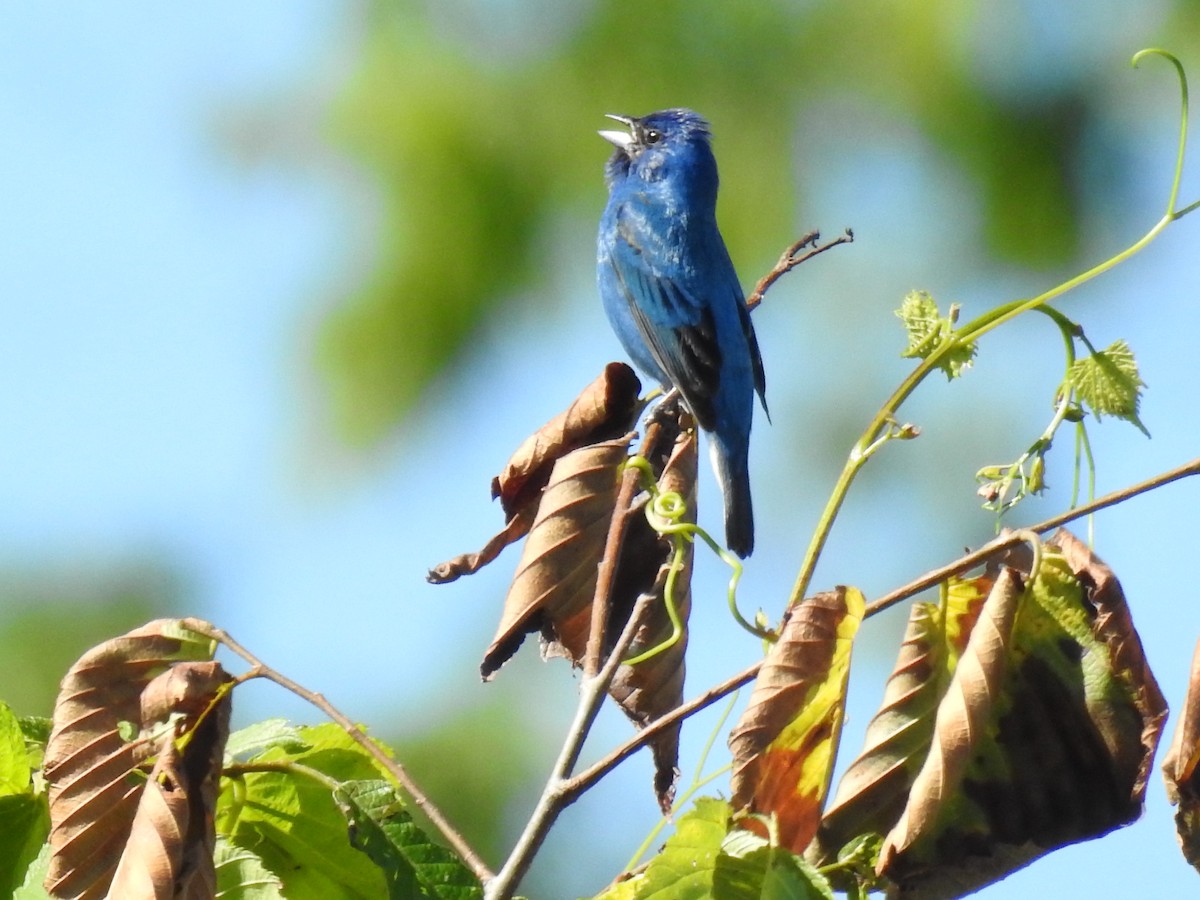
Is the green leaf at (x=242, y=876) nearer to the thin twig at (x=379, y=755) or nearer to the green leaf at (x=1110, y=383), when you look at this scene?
the thin twig at (x=379, y=755)

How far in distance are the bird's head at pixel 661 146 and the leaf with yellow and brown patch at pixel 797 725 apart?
4497 mm

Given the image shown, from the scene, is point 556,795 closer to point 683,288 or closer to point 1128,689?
point 1128,689

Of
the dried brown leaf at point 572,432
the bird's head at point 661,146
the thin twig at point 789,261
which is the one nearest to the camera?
the dried brown leaf at point 572,432

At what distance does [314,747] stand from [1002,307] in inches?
38.6

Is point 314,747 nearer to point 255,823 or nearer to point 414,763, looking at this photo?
point 255,823

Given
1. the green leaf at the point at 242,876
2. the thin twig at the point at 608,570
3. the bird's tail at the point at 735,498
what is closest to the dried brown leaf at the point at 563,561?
the thin twig at the point at 608,570

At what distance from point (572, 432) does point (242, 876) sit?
0.72 m

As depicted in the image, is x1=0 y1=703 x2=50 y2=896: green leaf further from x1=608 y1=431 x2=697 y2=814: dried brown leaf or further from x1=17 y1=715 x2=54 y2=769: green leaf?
x1=608 y1=431 x2=697 y2=814: dried brown leaf

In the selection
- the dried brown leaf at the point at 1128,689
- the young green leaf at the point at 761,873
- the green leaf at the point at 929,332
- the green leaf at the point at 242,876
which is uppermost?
the green leaf at the point at 929,332

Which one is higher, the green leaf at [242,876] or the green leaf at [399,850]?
the green leaf at [242,876]

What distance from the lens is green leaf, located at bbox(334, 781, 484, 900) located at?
170cm

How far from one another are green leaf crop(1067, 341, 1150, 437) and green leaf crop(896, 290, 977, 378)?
13 centimetres

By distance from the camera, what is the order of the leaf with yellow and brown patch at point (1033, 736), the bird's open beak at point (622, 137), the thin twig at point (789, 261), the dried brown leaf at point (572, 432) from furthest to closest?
the bird's open beak at point (622, 137), the thin twig at point (789, 261), the dried brown leaf at point (572, 432), the leaf with yellow and brown patch at point (1033, 736)

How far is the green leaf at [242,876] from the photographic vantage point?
1.73 m
